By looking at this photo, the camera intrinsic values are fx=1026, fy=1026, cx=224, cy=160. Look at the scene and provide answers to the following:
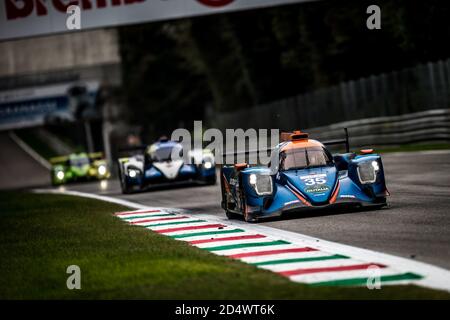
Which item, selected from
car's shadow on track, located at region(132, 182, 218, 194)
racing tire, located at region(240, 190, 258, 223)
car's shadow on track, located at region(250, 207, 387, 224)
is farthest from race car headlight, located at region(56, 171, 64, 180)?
racing tire, located at region(240, 190, 258, 223)

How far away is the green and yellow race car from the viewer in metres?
37.6

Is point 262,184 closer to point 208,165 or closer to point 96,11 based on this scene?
point 208,165

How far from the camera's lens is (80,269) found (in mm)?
10852

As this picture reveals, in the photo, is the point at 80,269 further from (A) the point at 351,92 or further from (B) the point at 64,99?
(B) the point at 64,99

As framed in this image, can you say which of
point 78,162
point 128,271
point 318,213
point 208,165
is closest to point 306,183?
point 318,213

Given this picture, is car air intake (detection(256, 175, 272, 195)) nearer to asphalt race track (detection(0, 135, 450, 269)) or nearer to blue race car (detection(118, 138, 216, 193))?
asphalt race track (detection(0, 135, 450, 269))

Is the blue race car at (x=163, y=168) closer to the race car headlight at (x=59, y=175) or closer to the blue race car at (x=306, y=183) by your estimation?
the blue race car at (x=306, y=183)

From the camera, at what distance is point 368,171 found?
14.6 m

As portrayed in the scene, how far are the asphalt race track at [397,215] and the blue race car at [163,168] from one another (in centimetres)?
32

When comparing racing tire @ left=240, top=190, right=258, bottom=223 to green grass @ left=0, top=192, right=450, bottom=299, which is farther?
racing tire @ left=240, top=190, right=258, bottom=223

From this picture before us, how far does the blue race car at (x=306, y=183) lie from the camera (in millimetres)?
14359

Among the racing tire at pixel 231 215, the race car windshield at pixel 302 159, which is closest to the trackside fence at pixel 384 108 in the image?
the racing tire at pixel 231 215

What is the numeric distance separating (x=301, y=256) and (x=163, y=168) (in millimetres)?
14480

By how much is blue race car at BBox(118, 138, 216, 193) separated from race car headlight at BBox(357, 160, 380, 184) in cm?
1074
